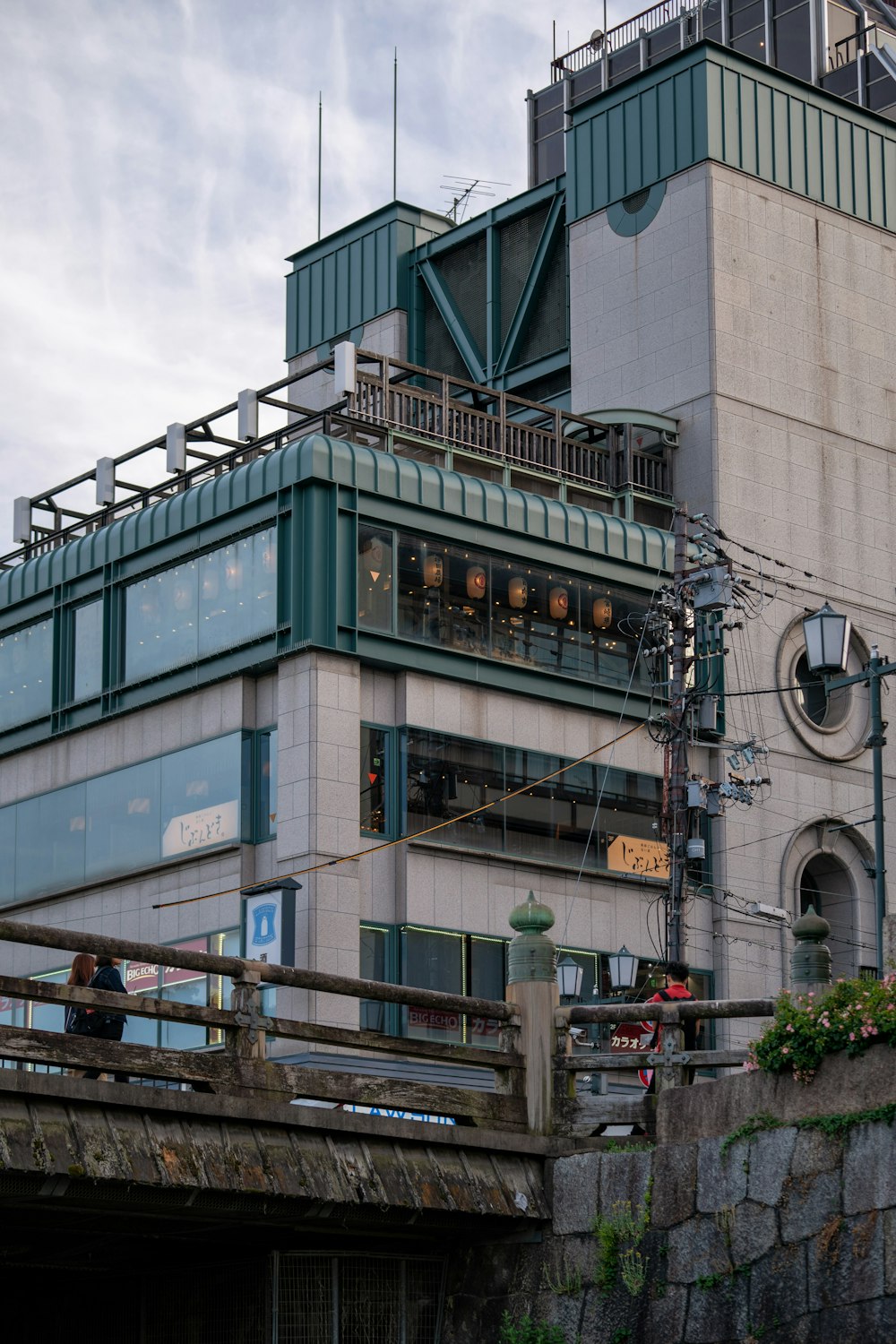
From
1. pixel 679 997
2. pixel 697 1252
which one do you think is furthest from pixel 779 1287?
pixel 679 997

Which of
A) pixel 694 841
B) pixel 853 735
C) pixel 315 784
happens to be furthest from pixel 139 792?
pixel 853 735

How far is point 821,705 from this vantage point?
1859 inches

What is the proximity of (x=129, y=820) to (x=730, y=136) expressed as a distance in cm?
2071

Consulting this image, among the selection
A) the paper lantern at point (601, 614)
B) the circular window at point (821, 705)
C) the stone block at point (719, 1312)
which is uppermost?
the paper lantern at point (601, 614)

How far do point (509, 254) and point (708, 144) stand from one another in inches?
352

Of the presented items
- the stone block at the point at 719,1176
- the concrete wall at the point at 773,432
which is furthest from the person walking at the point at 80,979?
the concrete wall at the point at 773,432

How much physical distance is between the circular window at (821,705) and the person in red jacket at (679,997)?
2450cm

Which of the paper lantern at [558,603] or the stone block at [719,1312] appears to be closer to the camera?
the stone block at [719,1312]

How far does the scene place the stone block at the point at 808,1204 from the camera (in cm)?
1573

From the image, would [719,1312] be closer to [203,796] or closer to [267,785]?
[267,785]

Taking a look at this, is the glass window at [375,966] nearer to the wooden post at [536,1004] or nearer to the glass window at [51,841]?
the glass window at [51,841]

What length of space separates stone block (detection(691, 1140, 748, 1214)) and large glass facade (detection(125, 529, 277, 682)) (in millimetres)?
23776

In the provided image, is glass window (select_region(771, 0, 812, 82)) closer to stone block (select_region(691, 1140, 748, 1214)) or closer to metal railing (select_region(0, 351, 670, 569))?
metal railing (select_region(0, 351, 670, 569))

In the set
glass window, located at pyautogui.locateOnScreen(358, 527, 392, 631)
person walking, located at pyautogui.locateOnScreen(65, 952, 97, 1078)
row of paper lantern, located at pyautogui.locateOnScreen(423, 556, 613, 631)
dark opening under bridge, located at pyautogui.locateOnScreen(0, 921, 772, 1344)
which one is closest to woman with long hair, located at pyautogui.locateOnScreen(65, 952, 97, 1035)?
person walking, located at pyautogui.locateOnScreen(65, 952, 97, 1078)
